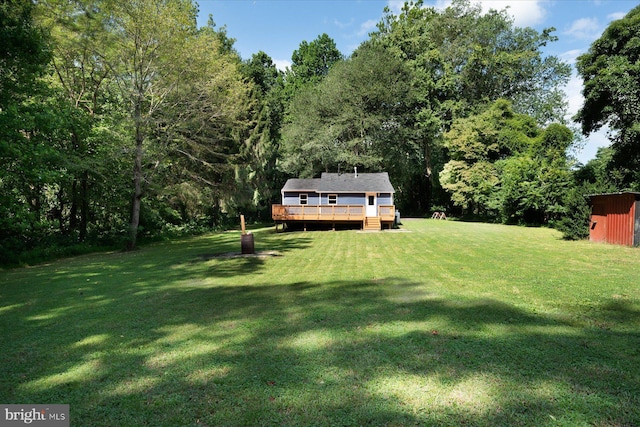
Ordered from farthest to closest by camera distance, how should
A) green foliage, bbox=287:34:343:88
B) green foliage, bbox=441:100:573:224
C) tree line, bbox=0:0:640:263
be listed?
1. green foliage, bbox=287:34:343:88
2. green foliage, bbox=441:100:573:224
3. tree line, bbox=0:0:640:263

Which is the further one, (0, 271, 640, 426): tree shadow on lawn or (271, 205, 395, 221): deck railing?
(271, 205, 395, 221): deck railing

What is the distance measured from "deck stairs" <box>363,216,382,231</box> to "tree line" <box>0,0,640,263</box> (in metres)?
9.92

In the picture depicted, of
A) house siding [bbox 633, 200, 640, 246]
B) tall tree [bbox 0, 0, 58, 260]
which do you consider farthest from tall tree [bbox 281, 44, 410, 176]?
house siding [bbox 633, 200, 640, 246]

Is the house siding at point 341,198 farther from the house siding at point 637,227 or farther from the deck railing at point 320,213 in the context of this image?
the house siding at point 637,227

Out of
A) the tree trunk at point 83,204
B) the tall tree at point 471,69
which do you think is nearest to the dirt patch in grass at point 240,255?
the tree trunk at point 83,204

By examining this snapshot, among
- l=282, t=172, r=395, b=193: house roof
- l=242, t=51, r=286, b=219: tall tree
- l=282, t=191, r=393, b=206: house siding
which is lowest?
l=282, t=191, r=393, b=206: house siding

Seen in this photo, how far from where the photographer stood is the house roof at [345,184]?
80.2 ft

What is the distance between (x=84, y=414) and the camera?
2699mm

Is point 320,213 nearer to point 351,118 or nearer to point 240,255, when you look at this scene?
point 240,255

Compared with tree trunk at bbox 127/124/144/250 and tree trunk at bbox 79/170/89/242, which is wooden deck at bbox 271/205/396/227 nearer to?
tree trunk at bbox 127/124/144/250

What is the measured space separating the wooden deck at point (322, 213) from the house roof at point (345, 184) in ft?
7.78

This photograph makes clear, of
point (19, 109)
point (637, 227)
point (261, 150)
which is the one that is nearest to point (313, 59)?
point (261, 150)

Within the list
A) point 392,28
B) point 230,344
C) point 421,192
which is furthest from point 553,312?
point 392,28

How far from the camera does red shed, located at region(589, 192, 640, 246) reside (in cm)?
1193
